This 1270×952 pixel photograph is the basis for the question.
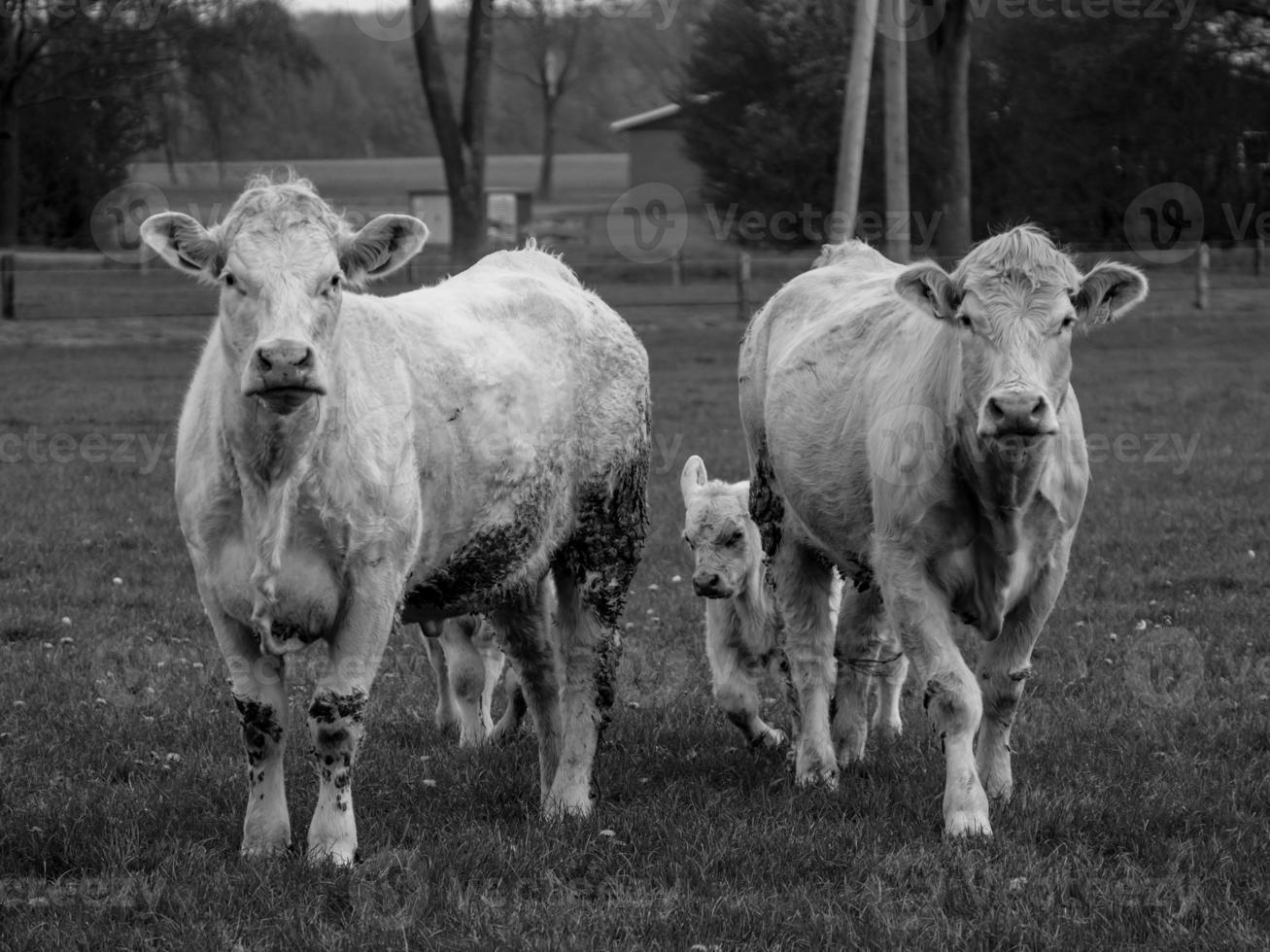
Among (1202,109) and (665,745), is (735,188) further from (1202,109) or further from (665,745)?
(665,745)

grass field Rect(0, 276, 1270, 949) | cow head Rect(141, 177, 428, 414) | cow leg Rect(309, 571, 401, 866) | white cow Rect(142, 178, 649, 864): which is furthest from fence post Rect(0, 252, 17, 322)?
cow leg Rect(309, 571, 401, 866)

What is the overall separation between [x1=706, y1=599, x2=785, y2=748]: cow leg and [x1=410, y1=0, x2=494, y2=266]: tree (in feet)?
65.6

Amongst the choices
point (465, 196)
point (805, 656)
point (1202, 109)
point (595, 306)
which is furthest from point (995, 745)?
point (1202, 109)

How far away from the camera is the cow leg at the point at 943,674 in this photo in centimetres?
562

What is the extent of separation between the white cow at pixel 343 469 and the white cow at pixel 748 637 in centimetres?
94

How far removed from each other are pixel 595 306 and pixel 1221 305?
2571 centimetres

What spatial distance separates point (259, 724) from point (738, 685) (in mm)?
2474

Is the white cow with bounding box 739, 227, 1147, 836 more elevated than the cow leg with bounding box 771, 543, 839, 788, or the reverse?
the white cow with bounding box 739, 227, 1147, 836

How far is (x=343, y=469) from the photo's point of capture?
5266 millimetres

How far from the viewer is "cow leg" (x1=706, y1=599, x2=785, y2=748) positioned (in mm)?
7207

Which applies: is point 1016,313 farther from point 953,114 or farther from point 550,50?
point 550,50

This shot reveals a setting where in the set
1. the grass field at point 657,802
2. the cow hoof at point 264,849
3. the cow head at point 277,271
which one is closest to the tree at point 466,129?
the grass field at point 657,802

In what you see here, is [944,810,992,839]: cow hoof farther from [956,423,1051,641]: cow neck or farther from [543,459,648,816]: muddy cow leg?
[543,459,648,816]: muddy cow leg

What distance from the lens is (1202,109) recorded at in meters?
39.5
